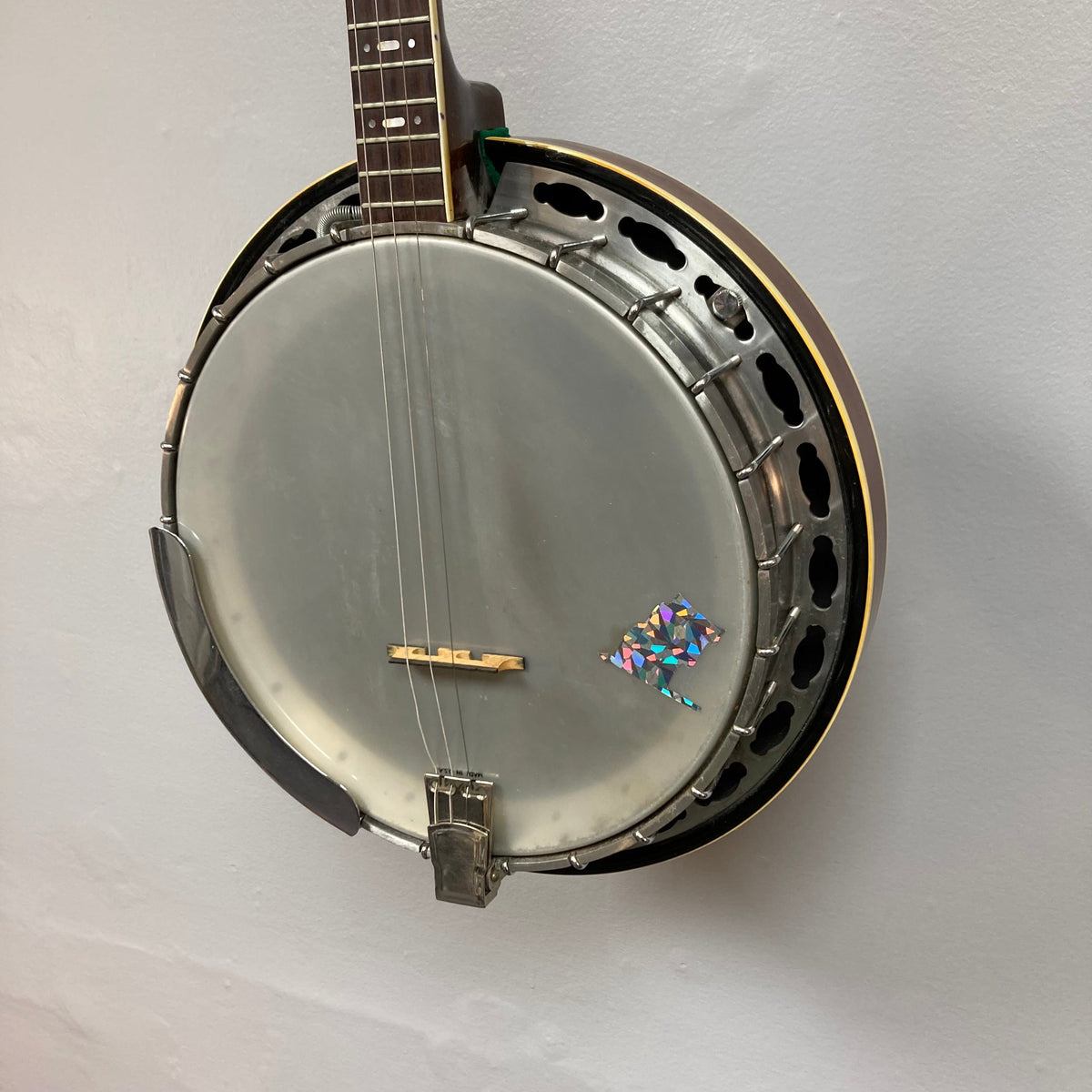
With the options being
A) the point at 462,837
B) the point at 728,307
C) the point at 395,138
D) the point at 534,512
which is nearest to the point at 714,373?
the point at 728,307

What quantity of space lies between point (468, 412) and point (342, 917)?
0.73m

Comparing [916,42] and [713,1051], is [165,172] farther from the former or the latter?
[713,1051]

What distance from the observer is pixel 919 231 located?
781 millimetres

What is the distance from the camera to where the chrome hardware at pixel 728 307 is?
629mm

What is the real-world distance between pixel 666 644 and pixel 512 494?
0.15 metres

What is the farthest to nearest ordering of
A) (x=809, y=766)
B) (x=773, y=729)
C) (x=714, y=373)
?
(x=809, y=766) → (x=773, y=729) → (x=714, y=373)

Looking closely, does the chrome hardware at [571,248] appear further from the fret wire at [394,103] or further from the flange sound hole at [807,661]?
the flange sound hole at [807,661]

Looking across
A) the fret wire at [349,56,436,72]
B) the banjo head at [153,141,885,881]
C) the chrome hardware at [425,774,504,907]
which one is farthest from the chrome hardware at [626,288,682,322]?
the chrome hardware at [425,774,504,907]

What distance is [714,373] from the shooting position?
61cm

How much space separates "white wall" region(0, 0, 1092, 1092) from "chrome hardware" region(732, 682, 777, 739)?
0.78 ft

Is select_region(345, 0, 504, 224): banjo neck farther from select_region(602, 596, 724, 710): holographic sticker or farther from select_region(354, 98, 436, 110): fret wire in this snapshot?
select_region(602, 596, 724, 710): holographic sticker

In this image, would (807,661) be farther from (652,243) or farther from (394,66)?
(394,66)

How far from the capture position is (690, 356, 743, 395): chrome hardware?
603 millimetres

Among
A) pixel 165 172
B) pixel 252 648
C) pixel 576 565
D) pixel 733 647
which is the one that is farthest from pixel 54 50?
pixel 733 647
